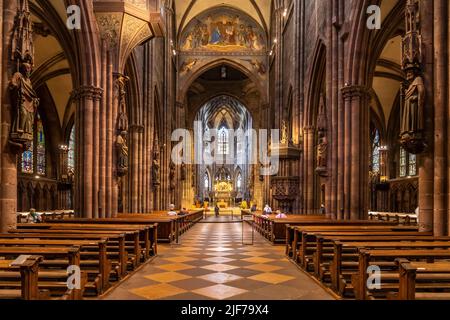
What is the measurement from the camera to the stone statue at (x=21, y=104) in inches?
289

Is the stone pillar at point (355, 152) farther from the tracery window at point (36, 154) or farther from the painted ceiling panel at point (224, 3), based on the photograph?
the painted ceiling panel at point (224, 3)

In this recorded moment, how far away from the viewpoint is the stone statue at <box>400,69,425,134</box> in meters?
7.51

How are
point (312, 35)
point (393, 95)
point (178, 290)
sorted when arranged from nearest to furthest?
point (178, 290), point (312, 35), point (393, 95)

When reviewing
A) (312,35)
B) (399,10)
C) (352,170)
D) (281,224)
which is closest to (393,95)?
(312,35)

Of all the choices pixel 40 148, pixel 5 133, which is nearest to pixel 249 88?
pixel 40 148

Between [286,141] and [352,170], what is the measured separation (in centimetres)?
731

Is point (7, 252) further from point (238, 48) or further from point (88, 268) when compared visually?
point (238, 48)

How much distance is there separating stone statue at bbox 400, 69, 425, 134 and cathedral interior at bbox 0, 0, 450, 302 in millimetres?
20

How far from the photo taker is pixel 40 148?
29.1 metres

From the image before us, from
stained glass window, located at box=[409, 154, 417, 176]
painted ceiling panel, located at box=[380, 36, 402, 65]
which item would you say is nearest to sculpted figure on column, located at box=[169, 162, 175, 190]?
painted ceiling panel, located at box=[380, 36, 402, 65]

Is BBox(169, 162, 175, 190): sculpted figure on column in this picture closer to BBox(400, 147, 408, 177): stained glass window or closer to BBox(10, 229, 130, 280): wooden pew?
BBox(400, 147, 408, 177): stained glass window

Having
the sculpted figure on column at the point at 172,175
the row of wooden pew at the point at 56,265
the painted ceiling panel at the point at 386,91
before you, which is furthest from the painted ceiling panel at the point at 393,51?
the row of wooden pew at the point at 56,265

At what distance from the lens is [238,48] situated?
35.0 meters

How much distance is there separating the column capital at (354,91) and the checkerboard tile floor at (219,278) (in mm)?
5742
